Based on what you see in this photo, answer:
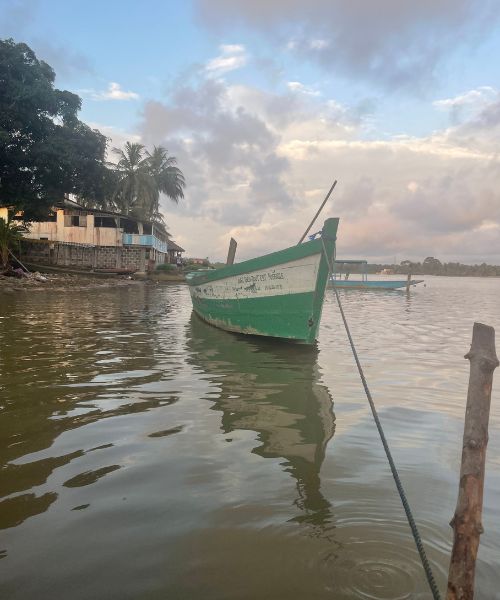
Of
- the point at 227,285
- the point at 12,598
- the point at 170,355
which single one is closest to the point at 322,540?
the point at 12,598

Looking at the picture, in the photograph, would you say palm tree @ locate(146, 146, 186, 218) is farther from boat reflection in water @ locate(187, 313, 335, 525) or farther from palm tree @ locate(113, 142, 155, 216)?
boat reflection in water @ locate(187, 313, 335, 525)

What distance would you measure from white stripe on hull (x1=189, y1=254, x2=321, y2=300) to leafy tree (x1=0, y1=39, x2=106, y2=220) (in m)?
18.9

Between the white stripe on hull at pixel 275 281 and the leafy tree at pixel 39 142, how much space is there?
18.9 meters

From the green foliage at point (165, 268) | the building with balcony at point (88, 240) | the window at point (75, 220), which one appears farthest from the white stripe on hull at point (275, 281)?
the green foliage at point (165, 268)

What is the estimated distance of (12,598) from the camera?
7.26ft

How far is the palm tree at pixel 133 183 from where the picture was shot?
1746 inches

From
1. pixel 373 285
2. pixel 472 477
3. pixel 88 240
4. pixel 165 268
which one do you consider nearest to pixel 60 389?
pixel 472 477

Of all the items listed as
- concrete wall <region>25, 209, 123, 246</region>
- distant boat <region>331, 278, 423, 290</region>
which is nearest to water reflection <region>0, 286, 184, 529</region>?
concrete wall <region>25, 209, 123, 246</region>

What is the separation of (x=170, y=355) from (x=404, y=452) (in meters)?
5.32

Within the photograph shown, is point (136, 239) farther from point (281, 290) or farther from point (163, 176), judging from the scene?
point (281, 290)

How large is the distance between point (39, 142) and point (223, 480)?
27.5 meters

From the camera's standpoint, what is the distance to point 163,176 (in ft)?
158

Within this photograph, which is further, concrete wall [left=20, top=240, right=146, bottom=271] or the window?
the window

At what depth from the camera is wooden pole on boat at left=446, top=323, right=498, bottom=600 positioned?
2.03m
